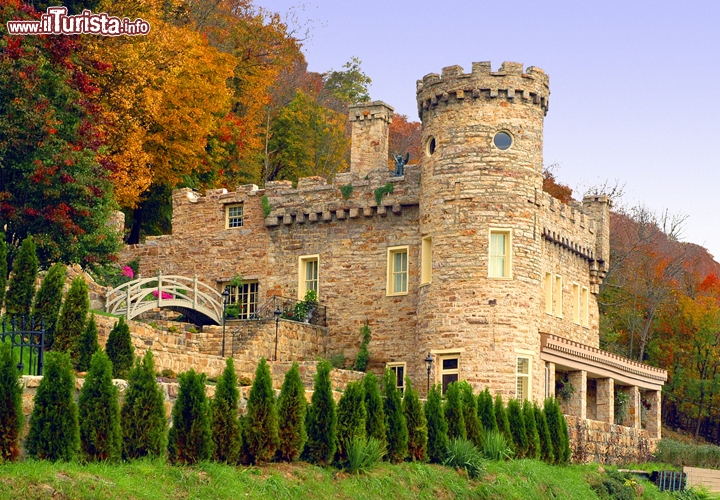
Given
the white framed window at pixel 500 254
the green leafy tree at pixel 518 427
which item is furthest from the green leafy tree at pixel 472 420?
the white framed window at pixel 500 254

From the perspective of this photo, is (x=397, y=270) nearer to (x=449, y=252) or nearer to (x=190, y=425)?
(x=449, y=252)

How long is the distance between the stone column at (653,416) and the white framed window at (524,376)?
8271 millimetres

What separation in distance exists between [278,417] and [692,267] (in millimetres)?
50418

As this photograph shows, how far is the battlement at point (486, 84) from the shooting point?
111 ft

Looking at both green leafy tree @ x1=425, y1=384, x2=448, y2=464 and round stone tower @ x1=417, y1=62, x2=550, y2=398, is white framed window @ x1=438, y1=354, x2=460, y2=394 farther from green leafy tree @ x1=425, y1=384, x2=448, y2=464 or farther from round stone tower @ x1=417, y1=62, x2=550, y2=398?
green leafy tree @ x1=425, y1=384, x2=448, y2=464

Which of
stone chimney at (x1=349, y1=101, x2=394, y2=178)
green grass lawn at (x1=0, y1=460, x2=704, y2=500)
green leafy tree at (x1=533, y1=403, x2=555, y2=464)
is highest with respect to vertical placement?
stone chimney at (x1=349, y1=101, x2=394, y2=178)

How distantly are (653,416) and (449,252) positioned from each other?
11.2 m

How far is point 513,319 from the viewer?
32719mm

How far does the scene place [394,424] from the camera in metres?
24.4

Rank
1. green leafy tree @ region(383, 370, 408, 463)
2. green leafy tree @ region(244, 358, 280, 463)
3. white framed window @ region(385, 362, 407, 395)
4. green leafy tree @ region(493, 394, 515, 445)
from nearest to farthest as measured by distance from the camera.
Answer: green leafy tree @ region(244, 358, 280, 463), green leafy tree @ region(383, 370, 408, 463), green leafy tree @ region(493, 394, 515, 445), white framed window @ region(385, 362, 407, 395)

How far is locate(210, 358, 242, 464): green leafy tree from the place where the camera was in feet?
68.0

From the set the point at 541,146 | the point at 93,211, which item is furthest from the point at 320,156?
the point at 93,211

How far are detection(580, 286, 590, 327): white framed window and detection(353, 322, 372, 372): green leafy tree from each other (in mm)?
7605

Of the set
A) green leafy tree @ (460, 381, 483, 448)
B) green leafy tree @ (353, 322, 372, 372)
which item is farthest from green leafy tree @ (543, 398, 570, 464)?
green leafy tree @ (353, 322, 372, 372)
